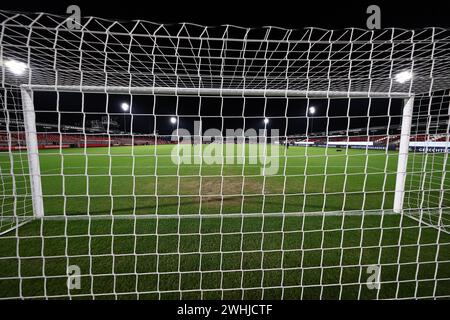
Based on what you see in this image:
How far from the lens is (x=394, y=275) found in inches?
88.5

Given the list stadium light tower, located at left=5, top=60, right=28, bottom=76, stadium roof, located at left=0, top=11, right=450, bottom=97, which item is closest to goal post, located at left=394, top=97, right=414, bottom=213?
stadium roof, located at left=0, top=11, right=450, bottom=97

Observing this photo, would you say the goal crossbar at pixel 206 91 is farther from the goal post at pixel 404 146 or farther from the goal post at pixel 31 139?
the goal post at pixel 404 146

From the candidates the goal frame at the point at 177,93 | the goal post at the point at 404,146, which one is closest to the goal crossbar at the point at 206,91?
the goal frame at the point at 177,93

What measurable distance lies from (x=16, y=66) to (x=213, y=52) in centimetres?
249

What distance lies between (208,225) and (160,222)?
0.79m

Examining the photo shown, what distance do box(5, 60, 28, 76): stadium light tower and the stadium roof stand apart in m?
0.07

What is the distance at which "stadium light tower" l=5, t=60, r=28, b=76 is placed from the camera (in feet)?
8.21

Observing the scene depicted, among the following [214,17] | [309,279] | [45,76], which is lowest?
[309,279]

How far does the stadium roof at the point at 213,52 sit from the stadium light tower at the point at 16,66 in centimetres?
7

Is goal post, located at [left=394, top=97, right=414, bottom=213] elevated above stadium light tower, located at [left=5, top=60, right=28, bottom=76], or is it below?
below

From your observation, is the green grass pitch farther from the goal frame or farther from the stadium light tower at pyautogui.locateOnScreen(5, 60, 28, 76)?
the stadium light tower at pyautogui.locateOnScreen(5, 60, 28, 76)

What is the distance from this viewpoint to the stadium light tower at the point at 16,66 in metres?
2.50
